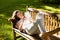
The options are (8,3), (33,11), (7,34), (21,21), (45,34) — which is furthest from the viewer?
(8,3)

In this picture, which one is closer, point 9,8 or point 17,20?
point 17,20

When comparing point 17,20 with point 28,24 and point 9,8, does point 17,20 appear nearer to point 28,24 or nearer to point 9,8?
point 28,24

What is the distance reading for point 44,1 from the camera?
10078mm

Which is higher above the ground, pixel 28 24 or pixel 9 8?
pixel 28 24

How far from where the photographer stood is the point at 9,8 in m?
8.95

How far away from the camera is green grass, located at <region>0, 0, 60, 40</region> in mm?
5945

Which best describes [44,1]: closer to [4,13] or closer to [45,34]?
[4,13]

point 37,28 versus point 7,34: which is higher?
point 37,28

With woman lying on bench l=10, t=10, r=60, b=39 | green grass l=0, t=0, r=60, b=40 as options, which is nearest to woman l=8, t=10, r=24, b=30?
woman lying on bench l=10, t=10, r=60, b=39

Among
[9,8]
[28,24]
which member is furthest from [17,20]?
[9,8]

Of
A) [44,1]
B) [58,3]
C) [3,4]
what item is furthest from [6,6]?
[58,3]

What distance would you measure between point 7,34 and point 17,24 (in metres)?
1.38

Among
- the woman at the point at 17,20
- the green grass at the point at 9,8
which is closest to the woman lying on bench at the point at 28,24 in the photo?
the woman at the point at 17,20

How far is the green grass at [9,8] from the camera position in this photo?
19.5ft
